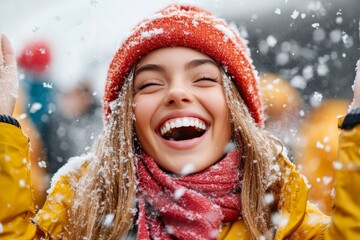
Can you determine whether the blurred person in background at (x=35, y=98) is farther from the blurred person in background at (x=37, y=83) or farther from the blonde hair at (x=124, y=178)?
the blonde hair at (x=124, y=178)

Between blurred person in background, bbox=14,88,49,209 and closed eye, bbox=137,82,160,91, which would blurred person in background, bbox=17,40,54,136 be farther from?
closed eye, bbox=137,82,160,91

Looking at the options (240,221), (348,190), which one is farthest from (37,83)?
(348,190)

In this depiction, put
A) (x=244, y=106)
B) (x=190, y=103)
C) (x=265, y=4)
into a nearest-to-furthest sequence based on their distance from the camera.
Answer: (x=190, y=103) → (x=244, y=106) → (x=265, y=4)

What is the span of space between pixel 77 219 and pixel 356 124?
1.04 m

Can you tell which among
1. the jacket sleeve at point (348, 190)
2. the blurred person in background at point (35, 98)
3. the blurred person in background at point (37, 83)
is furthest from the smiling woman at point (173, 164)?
the blurred person in background at point (37, 83)

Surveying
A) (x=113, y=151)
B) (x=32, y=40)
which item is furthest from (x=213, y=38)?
(x=32, y=40)

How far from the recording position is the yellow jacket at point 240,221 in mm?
1501

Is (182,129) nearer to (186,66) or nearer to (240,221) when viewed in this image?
(186,66)

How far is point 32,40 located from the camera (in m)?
4.13

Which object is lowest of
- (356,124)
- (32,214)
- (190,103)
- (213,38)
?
(32,214)

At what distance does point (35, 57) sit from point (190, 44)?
8.00 feet

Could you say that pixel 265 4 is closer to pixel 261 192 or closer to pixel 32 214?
pixel 261 192

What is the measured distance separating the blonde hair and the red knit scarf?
1.7 inches

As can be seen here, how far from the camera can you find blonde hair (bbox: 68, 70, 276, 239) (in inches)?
75.1
